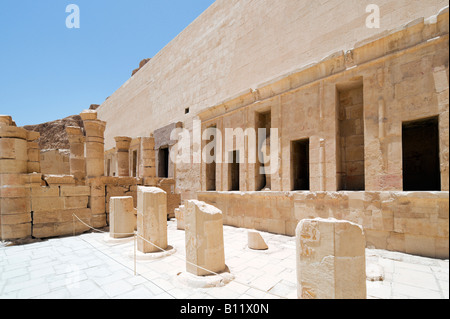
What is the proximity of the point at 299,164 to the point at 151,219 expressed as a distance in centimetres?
468

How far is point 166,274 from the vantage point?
4.05m

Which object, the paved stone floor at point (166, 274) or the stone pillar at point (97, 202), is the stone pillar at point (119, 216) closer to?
the paved stone floor at point (166, 274)

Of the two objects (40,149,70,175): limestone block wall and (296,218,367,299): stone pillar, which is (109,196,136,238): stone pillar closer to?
(296,218,367,299): stone pillar

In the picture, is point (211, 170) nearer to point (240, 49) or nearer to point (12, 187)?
point (240, 49)

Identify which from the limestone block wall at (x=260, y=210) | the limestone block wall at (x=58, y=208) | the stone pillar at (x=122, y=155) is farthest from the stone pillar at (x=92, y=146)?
the limestone block wall at (x=260, y=210)

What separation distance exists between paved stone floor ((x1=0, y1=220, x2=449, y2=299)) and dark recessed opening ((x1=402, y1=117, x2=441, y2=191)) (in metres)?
3.01

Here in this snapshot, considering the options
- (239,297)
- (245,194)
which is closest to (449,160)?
(239,297)

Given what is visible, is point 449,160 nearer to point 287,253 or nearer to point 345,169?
point 345,169

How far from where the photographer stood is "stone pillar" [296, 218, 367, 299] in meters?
2.43

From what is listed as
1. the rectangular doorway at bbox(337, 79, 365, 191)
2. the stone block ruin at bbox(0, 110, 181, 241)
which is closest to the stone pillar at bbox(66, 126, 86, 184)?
the stone block ruin at bbox(0, 110, 181, 241)

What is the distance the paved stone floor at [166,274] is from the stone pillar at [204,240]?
336mm

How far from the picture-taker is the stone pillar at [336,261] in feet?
7.96

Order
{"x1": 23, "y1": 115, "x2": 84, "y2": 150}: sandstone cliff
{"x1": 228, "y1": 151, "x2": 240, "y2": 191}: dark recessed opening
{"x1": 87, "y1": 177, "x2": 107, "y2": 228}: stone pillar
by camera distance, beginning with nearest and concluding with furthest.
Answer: {"x1": 87, "y1": 177, "x2": 107, "y2": 228}: stone pillar < {"x1": 228, "y1": 151, "x2": 240, "y2": 191}: dark recessed opening < {"x1": 23, "y1": 115, "x2": 84, "y2": 150}: sandstone cliff

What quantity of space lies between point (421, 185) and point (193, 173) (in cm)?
838
